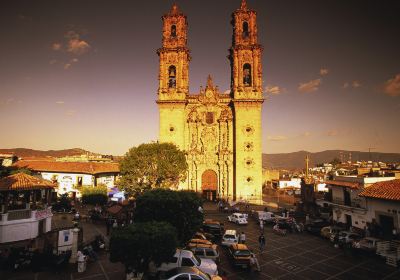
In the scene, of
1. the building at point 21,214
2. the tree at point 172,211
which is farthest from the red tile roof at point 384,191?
the building at point 21,214

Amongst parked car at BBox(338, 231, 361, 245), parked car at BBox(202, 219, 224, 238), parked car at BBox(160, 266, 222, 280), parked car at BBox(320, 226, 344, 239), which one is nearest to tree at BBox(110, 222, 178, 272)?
parked car at BBox(160, 266, 222, 280)

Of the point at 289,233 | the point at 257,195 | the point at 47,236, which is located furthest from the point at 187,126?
the point at 47,236

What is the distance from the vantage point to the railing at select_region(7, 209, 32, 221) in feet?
71.6

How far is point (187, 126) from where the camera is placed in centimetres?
4628

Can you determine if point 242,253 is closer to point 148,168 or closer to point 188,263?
point 188,263

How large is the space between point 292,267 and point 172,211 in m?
8.19

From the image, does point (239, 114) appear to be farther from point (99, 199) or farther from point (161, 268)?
point (161, 268)

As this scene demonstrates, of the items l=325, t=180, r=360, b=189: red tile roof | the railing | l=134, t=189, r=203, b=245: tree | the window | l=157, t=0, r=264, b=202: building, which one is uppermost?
l=157, t=0, r=264, b=202: building

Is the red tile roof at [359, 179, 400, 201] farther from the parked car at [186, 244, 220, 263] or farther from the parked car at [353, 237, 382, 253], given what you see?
the parked car at [186, 244, 220, 263]

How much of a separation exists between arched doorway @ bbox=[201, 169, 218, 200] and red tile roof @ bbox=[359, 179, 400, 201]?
2307cm

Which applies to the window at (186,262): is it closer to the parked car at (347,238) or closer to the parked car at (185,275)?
the parked car at (185,275)

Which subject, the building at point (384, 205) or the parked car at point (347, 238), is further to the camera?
the building at point (384, 205)

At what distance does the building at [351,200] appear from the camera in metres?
27.0

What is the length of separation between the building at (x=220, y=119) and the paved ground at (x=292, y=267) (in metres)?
21.0
